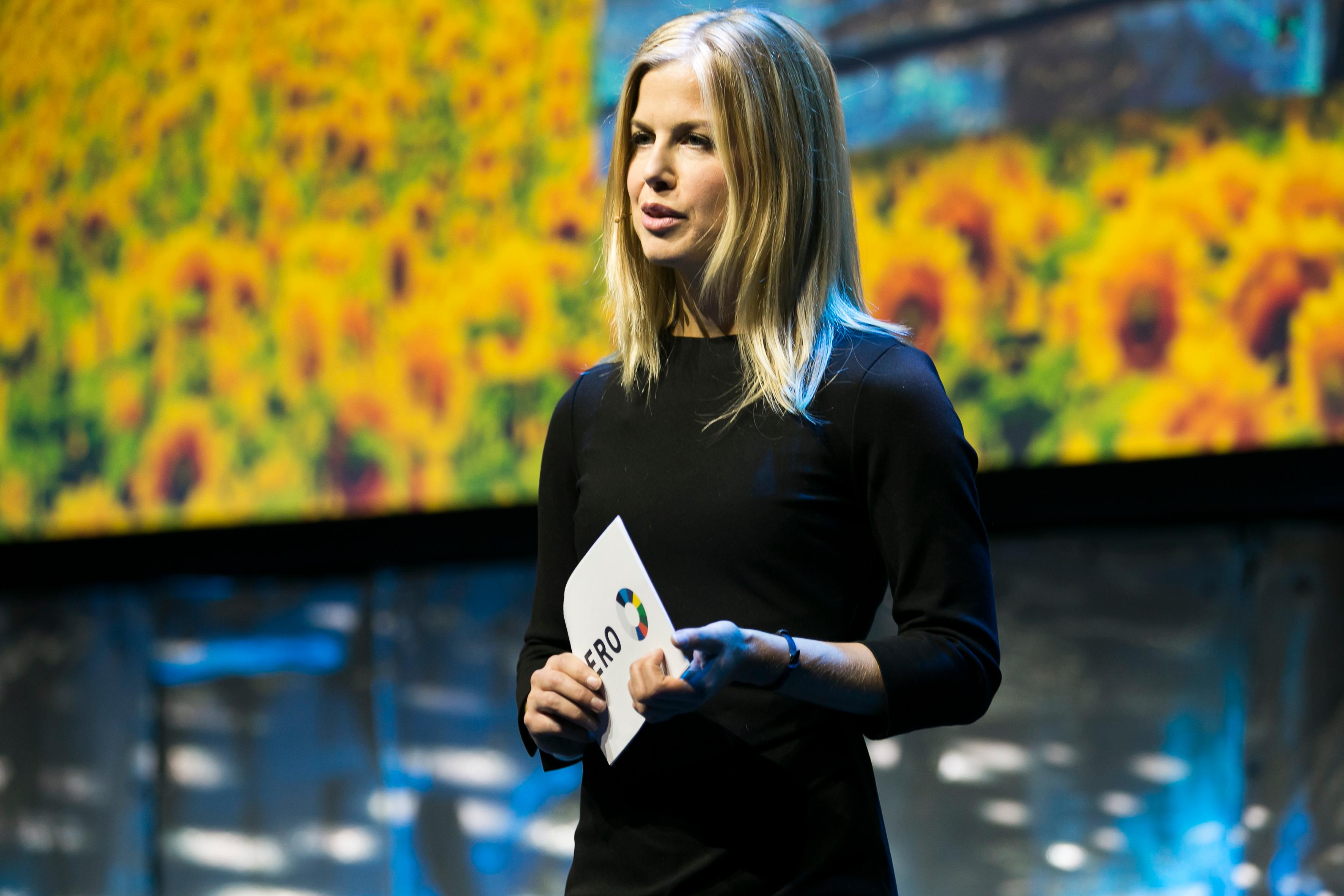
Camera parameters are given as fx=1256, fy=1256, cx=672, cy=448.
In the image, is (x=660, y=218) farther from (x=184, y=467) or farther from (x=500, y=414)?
(x=184, y=467)

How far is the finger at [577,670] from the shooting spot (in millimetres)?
884

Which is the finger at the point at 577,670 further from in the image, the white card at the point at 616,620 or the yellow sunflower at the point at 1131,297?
the yellow sunflower at the point at 1131,297

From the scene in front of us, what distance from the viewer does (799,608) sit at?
3.08 ft

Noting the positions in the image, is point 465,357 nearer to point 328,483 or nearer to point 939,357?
point 328,483

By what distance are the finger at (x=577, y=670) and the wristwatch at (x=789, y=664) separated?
121 millimetres

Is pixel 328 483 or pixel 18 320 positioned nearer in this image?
pixel 328 483

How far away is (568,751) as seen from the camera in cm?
95

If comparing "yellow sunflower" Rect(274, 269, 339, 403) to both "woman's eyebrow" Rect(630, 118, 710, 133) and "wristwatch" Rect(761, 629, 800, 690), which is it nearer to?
"woman's eyebrow" Rect(630, 118, 710, 133)

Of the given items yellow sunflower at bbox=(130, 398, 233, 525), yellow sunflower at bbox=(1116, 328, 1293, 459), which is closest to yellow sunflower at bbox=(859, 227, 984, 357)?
yellow sunflower at bbox=(1116, 328, 1293, 459)

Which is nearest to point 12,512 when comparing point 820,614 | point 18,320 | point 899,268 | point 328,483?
point 18,320

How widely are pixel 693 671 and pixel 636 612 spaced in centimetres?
9

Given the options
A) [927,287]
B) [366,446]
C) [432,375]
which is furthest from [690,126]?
[366,446]

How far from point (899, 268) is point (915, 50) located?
38 cm

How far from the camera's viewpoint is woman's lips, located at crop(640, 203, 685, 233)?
1.00 meters
